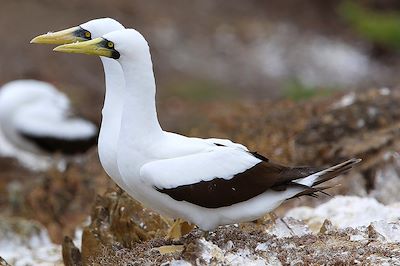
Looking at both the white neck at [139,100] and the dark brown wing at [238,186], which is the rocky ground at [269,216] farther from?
the white neck at [139,100]

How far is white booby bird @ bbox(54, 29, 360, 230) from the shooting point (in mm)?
6164

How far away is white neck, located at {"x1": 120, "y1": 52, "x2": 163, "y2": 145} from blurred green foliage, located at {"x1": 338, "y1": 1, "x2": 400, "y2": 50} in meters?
18.8

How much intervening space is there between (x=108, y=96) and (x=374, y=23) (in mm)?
18547

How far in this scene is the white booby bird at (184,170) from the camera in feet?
20.2

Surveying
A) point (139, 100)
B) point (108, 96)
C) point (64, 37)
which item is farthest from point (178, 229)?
point (64, 37)

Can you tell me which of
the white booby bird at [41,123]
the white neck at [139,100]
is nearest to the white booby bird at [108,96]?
the white neck at [139,100]

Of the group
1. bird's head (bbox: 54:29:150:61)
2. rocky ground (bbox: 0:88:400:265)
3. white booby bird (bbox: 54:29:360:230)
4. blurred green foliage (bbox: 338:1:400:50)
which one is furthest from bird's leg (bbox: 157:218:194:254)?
blurred green foliage (bbox: 338:1:400:50)

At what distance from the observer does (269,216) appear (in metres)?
7.38

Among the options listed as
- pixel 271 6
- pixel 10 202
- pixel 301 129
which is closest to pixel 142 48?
pixel 301 129

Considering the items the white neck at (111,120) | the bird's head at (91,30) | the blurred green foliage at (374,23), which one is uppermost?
the bird's head at (91,30)

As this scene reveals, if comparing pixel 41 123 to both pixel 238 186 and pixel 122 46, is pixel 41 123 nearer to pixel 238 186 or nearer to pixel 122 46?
pixel 122 46

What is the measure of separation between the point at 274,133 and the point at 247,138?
13.8 inches

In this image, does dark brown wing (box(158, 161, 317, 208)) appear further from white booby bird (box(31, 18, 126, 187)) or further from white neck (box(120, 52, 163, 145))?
white booby bird (box(31, 18, 126, 187))

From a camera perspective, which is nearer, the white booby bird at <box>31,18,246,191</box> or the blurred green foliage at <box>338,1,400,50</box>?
the white booby bird at <box>31,18,246,191</box>
